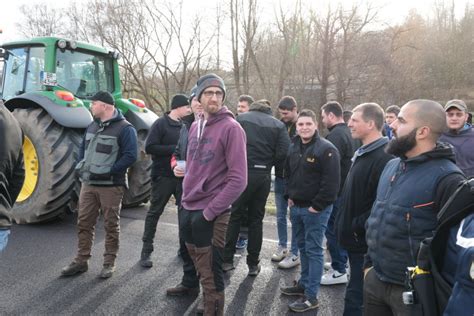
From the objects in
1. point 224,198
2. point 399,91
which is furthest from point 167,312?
point 399,91

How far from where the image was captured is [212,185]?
9.05 ft

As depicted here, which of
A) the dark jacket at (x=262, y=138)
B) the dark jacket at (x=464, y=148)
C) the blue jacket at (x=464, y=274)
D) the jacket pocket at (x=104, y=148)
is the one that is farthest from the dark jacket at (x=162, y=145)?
the blue jacket at (x=464, y=274)

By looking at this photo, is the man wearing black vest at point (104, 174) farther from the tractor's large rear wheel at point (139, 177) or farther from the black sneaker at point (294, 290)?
the tractor's large rear wheel at point (139, 177)

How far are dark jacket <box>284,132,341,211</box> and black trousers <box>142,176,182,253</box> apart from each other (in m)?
1.33

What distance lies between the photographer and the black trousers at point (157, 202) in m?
4.23

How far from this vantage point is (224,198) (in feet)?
8.69

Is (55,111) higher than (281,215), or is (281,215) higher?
(55,111)

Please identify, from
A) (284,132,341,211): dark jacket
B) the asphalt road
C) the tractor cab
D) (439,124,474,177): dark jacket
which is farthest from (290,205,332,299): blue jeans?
the tractor cab

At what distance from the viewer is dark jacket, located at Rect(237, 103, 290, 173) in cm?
410

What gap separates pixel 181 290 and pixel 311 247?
1.23 meters

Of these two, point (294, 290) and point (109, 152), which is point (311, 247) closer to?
point (294, 290)

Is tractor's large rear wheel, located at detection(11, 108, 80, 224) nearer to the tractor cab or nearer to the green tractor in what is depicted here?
the green tractor

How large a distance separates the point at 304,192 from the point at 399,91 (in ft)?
56.1

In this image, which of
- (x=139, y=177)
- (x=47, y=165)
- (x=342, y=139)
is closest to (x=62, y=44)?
(x=47, y=165)
